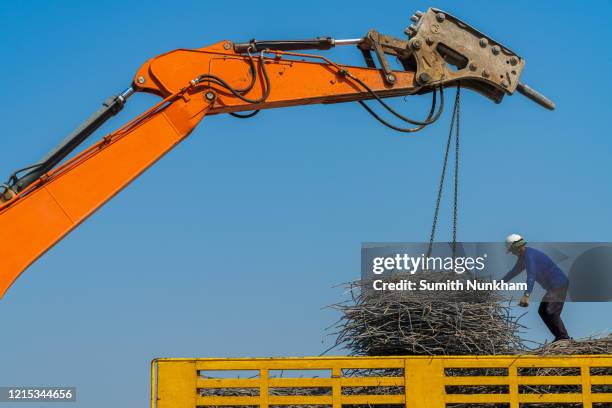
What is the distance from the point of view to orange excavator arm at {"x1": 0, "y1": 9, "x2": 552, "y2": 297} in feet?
27.5

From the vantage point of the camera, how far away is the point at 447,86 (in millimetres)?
9555

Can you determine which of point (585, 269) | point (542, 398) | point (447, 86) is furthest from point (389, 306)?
point (585, 269)

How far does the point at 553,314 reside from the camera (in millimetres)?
10266

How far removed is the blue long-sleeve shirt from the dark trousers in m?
0.20

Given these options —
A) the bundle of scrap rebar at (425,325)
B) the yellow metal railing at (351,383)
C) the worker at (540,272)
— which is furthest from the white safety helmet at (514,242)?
the yellow metal railing at (351,383)

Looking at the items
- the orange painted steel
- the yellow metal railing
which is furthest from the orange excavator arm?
the yellow metal railing

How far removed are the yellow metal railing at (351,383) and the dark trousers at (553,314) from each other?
7.11ft

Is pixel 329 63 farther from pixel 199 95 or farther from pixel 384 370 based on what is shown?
pixel 384 370

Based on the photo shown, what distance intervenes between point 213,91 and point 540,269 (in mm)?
4061

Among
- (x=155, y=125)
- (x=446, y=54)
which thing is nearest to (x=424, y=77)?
(x=446, y=54)

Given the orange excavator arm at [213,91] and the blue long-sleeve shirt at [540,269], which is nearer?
the orange excavator arm at [213,91]

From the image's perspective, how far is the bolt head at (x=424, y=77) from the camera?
941 centimetres

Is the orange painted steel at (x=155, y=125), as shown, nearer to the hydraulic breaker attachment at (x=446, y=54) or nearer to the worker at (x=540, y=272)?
the hydraulic breaker attachment at (x=446, y=54)

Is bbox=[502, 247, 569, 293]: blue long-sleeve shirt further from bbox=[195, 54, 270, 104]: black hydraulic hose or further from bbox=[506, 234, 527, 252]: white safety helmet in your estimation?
bbox=[195, 54, 270, 104]: black hydraulic hose
